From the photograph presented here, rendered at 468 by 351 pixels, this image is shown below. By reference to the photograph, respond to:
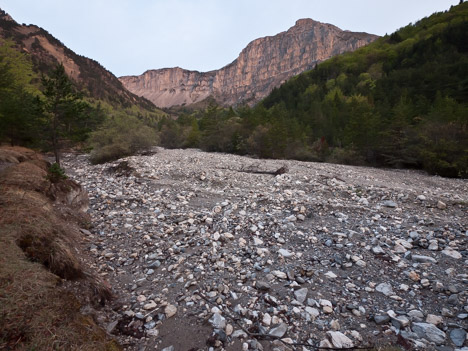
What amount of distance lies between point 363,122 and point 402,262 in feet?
93.3

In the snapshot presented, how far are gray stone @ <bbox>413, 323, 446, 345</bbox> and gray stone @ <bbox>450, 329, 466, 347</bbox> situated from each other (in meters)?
0.10

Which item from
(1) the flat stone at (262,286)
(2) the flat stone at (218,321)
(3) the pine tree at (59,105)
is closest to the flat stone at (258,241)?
(1) the flat stone at (262,286)

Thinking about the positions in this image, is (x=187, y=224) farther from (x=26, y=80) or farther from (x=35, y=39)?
(x=35, y=39)

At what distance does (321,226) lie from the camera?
6480 millimetres

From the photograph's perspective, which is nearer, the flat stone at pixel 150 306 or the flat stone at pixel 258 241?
the flat stone at pixel 150 306

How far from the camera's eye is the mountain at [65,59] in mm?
122375

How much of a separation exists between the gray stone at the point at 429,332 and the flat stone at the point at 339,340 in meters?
1.03

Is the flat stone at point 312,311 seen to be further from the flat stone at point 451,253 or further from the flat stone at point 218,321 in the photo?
the flat stone at point 451,253

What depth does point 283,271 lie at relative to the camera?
14.6 ft

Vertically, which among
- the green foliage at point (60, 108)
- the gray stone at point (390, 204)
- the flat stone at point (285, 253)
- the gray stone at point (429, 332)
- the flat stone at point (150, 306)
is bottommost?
the flat stone at point (150, 306)

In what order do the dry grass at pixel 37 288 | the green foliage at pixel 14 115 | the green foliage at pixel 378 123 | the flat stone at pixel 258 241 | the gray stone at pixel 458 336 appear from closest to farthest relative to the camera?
the dry grass at pixel 37 288
the gray stone at pixel 458 336
the flat stone at pixel 258 241
the green foliage at pixel 378 123
the green foliage at pixel 14 115

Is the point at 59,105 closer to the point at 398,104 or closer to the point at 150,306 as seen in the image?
the point at 150,306

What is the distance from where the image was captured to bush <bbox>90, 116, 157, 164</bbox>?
2097 centimetres

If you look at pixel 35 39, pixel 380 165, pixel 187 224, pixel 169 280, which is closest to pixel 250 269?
pixel 169 280
